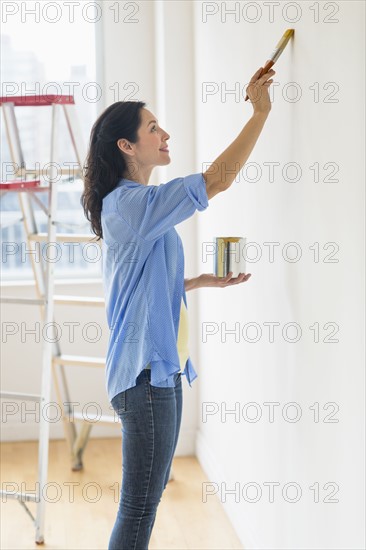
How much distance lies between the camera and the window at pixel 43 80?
427cm

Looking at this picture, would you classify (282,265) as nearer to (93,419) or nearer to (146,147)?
(146,147)

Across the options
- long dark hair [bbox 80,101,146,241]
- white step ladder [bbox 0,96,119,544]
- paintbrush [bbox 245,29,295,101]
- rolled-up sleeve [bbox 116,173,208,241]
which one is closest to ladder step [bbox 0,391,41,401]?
white step ladder [bbox 0,96,119,544]

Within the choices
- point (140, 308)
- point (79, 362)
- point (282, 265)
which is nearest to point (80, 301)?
point (79, 362)

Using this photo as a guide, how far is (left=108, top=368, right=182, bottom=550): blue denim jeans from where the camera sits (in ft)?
6.75

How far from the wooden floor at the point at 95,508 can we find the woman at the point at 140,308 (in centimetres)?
106

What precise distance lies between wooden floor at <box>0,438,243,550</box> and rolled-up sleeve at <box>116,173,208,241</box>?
151 cm

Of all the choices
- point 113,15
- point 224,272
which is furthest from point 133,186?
point 113,15

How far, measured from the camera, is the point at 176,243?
2.14 m

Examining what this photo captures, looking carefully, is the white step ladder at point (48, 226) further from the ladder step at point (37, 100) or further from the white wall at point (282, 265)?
the white wall at point (282, 265)

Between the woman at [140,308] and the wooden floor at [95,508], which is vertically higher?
the woman at [140,308]

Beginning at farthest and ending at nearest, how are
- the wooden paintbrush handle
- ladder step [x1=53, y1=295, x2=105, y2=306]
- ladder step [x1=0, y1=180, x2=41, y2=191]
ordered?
ladder step [x1=53, y1=295, x2=105, y2=306], ladder step [x1=0, y1=180, x2=41, y2=191], the wooden paintbrush handle

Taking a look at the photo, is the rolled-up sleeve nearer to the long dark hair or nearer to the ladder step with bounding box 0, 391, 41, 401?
the long dark hair

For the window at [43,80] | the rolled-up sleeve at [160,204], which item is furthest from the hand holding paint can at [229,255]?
the window at [43,80]

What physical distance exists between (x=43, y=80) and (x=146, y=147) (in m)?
2.34
